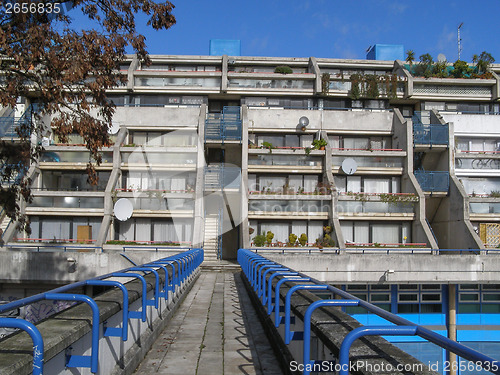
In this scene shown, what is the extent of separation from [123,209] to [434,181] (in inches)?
993

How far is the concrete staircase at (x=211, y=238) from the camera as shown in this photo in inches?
1494

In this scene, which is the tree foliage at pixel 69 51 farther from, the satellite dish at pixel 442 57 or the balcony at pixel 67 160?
the satellite dish at pixel 442 57

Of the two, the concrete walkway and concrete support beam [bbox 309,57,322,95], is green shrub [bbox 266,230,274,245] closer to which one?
concrete support beam [bbox 309,57,322,95]

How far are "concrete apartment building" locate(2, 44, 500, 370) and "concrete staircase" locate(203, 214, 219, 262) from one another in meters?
0.13

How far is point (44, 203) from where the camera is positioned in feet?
129

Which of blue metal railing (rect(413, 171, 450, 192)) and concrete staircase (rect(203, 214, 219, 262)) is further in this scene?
blue metal railing (rect(413, 171, 450, 192))

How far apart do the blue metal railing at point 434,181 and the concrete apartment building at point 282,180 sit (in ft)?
0.28

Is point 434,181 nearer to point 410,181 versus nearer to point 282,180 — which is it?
point 410,181

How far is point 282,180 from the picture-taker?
4300 cm

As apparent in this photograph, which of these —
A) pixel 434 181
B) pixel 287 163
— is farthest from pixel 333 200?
pixel 434 181

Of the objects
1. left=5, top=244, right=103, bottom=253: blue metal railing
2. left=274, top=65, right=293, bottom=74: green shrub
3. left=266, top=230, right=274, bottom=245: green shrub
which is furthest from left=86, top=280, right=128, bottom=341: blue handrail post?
left=274, top=65, right=293, bottom=74: green shrub

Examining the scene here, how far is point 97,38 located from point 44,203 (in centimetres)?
2945

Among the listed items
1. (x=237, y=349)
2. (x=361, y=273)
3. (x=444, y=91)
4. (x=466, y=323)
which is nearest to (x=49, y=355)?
(x=237, y=349)

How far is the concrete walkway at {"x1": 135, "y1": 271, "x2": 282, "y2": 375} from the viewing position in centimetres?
810
